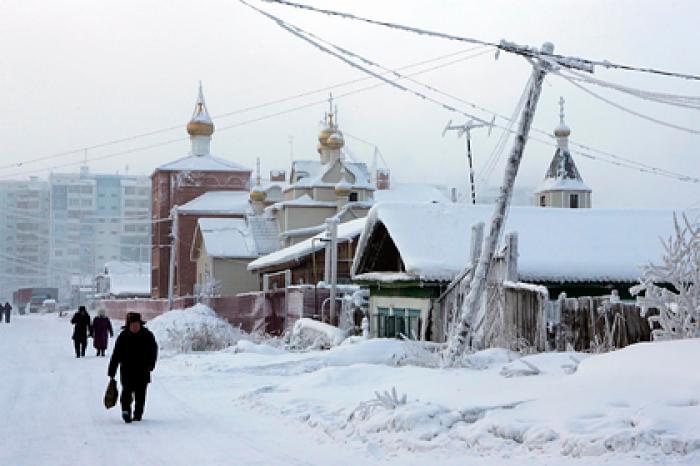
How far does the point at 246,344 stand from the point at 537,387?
52.7 feet

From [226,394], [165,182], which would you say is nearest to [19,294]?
[165,182]

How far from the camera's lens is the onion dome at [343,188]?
206 feet

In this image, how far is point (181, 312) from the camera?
38969mm

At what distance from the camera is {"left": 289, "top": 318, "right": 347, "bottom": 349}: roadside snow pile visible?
1071 inches

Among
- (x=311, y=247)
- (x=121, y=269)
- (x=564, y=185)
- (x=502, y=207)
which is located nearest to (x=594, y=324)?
(x=502, y=207)

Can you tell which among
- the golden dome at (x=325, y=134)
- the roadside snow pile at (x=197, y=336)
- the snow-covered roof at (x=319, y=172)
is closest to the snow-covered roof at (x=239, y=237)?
the snow-covered roof at (x=319, y=172)

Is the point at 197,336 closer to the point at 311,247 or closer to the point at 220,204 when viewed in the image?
the point at 311,247

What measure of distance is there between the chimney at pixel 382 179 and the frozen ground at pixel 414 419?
72626 millimetres

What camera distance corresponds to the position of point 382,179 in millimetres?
92250

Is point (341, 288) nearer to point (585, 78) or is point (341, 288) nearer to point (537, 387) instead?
point (585, 78)

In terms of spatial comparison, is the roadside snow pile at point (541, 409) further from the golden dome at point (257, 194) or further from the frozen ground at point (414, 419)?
the golden dome at point (257, 194)

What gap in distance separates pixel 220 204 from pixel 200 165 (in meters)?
5.88

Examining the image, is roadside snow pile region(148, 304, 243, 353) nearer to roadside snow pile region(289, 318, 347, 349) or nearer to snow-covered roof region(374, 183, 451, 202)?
roadside snow pile region(289, 318, 347, 349)

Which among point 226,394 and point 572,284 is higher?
point 572,284
